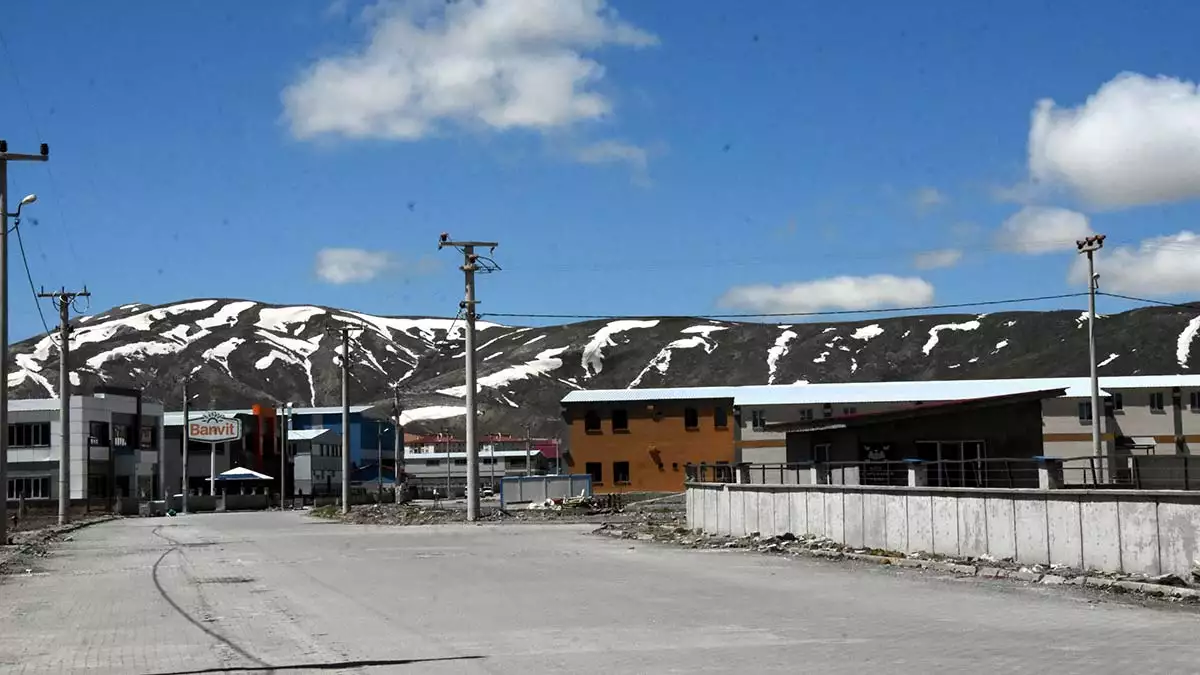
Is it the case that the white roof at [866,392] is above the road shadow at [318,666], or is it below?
above

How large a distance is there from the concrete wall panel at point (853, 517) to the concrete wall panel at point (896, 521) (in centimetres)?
110

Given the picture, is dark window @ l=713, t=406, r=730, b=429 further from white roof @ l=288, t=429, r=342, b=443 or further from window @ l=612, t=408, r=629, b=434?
white roof @ l=288, t=429, r=342, b=443

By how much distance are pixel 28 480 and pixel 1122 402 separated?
7334cm

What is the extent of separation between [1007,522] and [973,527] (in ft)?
3.45

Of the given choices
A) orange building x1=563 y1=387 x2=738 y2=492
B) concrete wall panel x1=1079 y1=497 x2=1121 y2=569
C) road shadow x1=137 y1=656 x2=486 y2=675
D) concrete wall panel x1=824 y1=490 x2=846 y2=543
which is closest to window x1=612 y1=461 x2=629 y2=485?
orange building x1=563 y1=387 x2=738 y2=492

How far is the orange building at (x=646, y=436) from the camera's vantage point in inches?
3403

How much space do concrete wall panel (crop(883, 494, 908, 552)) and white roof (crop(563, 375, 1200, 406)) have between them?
2228 inches

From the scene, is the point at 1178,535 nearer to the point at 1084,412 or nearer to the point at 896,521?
the point at 896,521

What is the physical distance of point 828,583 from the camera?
20.5m

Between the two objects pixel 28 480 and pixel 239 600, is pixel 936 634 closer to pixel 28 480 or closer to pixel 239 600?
pixel 239 600

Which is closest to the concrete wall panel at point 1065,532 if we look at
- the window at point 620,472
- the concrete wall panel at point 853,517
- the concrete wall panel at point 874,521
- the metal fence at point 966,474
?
the metal fence at point 966,474

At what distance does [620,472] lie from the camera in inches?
3420

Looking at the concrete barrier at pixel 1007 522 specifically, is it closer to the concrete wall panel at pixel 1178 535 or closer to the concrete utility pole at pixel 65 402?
the concrete wall panel at pixel 1178 535

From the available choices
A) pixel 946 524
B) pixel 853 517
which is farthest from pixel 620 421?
pixel 946 524
